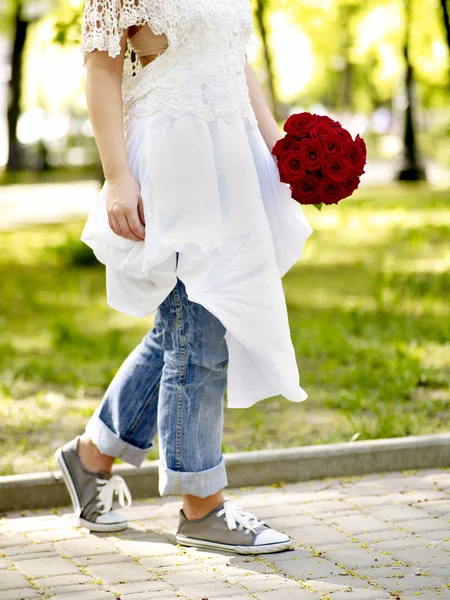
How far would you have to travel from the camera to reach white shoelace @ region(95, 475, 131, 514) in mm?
3617

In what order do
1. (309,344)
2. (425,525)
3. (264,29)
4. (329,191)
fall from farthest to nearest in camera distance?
(264,29) < (309,344) < (425,525) < (329,191)

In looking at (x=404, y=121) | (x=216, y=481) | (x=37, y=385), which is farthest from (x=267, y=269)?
(x=404, y=121)

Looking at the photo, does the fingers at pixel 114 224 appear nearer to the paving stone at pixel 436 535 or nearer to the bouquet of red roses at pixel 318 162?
the bouquet of red roses at pixel 318 162

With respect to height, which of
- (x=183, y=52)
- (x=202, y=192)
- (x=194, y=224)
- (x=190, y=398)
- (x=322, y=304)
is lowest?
(x=190, y=398)

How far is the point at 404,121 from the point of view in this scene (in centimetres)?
2111

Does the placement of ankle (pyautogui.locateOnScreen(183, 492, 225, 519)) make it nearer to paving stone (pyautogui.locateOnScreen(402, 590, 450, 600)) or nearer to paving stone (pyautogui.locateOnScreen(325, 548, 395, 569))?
paving stone (pyautogui.locateOnScreen(325, 548, 395, 569))

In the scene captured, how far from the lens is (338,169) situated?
3334 mm

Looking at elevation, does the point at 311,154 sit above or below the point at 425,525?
above

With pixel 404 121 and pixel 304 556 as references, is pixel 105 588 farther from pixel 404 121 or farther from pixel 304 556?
pixel 404 121

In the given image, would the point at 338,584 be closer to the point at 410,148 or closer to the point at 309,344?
the point at 309,344

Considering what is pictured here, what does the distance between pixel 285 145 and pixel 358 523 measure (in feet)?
4.51

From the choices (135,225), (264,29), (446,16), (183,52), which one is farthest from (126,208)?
(264,29)

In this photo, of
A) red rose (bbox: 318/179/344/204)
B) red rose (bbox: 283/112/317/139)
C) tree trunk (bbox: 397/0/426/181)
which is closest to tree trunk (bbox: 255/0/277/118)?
tree trunk (bbox: 397/0/426/181)

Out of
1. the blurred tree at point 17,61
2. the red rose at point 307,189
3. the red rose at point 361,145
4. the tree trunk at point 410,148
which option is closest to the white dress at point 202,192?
the red rose at point 307,189
